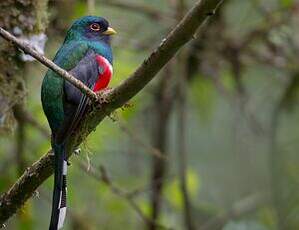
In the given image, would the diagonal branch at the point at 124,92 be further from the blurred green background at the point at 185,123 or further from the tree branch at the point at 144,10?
the tree branch at the point at 144,10

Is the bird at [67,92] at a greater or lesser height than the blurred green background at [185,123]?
greater

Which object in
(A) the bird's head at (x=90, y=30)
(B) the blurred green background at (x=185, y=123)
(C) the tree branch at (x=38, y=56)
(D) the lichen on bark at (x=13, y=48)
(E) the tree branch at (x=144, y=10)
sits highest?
(C) the tree branch at (x=38, y=56)

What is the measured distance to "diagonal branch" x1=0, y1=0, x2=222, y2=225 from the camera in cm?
252

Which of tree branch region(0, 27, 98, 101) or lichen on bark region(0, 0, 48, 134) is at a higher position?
tree branch region(0, 27, 98, 101)

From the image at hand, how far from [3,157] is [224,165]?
2058 millimetres

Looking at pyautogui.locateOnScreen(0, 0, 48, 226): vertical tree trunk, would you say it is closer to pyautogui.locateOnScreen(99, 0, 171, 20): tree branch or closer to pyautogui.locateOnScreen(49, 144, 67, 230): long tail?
pyautogui.locateOnScreen(49, 144, 67, 230): long tail

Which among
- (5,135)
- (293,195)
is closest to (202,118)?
(293,195)

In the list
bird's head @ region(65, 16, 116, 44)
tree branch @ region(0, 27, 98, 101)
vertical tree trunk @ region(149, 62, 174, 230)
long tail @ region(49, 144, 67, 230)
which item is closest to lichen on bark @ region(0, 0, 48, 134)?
bird's head @ region(65, 16, 116, 44)

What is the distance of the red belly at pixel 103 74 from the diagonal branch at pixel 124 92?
→ 0.24m

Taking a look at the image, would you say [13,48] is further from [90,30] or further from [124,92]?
[124,92]

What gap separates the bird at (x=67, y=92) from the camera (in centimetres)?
293

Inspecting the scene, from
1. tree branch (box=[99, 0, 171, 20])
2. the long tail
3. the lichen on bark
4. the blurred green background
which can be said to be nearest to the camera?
the long tail

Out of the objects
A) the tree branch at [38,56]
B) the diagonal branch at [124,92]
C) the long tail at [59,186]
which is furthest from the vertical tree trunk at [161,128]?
the tree branch at [38,56]

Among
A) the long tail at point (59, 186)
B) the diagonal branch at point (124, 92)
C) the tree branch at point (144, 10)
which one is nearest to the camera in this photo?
the diagonal branch at point (124, 92)
